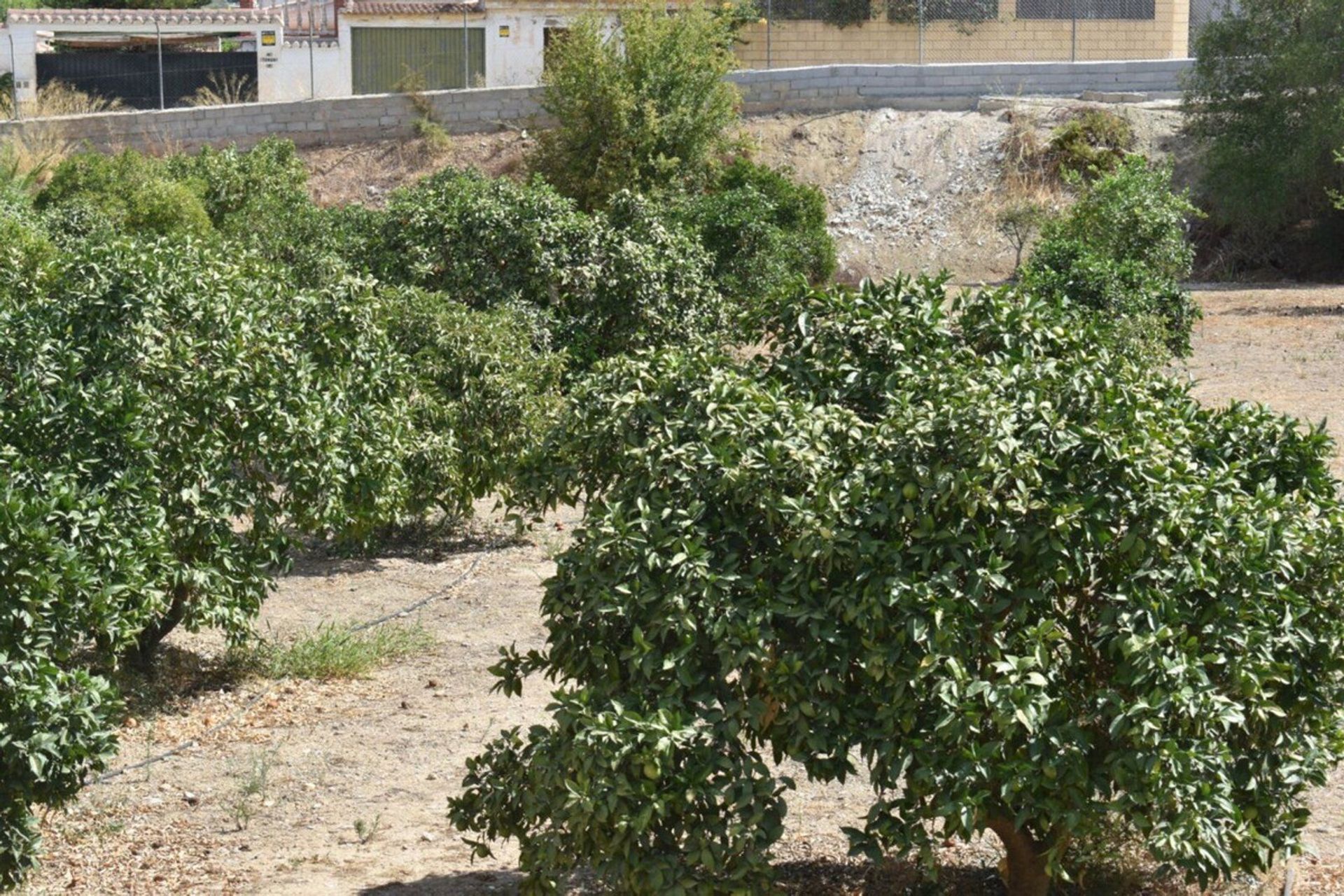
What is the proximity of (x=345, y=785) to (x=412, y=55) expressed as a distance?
109ft

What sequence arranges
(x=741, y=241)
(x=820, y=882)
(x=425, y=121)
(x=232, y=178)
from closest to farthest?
(x=820, y=882), (x=741, y=241), (x=232, y=178), (x=425, y=121)

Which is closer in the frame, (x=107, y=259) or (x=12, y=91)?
(x=107, y=259)

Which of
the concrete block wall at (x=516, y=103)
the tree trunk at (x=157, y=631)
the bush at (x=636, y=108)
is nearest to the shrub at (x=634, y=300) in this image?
the tree trunk at (x=157, y=631)

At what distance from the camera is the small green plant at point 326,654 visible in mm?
9008

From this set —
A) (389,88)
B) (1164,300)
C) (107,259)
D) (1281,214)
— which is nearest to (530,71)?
(389,88)

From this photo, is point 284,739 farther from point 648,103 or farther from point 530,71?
point 530,71

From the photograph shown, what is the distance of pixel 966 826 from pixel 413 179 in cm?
2865

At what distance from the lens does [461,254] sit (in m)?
14.8

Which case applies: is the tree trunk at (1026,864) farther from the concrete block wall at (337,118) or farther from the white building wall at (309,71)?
the white building wall at (309,71)

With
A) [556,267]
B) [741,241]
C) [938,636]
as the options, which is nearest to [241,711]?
[938,636]

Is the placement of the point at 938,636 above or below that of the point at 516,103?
below

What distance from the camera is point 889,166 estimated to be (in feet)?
103

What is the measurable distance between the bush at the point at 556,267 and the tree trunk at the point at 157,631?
6058 millimetres

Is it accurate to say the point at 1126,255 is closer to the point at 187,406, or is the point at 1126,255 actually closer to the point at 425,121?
the point at 187,406
